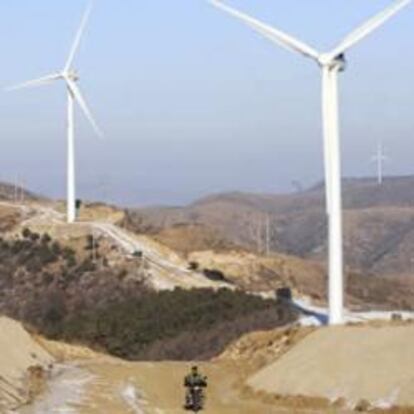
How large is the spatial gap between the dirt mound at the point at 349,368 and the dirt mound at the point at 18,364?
9.29m

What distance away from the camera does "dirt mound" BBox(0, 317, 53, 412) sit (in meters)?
46.0

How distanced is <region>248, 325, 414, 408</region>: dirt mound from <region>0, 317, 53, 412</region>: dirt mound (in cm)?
929

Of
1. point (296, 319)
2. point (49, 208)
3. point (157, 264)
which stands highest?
point (49, 208)

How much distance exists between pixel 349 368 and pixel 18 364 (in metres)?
16.9

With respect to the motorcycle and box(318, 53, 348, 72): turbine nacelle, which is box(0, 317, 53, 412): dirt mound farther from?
box(318, 53, 348, 72): turbine nacelle

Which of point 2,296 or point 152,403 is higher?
point 2,296

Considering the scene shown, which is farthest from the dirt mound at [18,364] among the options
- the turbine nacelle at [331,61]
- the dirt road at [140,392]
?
the turbine nacelle at [331,61]

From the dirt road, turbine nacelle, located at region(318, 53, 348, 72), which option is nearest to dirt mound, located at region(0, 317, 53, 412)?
the dirt road

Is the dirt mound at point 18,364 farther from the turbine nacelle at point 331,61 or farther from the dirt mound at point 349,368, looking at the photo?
the turbine nacelle at point 331,61

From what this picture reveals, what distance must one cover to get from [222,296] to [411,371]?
50138mm

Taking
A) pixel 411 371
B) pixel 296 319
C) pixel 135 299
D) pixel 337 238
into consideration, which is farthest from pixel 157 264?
pixel 411 371

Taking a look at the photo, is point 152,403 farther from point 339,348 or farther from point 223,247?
point 223,247

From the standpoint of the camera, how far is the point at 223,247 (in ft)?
464

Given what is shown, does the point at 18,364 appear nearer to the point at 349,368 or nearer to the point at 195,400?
the point at 195,400
